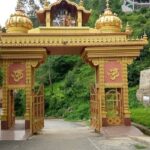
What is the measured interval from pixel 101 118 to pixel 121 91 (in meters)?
1.51

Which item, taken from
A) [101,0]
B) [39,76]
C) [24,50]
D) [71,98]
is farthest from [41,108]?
[101,0]

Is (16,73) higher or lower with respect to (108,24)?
lower

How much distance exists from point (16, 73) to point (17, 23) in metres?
2.23

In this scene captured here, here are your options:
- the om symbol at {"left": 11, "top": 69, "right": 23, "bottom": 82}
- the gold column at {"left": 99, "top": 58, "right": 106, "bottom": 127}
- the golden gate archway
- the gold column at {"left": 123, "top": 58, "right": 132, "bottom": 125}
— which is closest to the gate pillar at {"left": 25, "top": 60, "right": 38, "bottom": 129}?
the golden gate archway

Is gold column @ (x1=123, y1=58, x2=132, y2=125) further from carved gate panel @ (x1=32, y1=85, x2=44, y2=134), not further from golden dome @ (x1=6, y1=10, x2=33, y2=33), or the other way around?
golden dome @ (x1=6, y1=10, x2=33, y2=33)

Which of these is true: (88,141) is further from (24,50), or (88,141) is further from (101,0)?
(101,0)

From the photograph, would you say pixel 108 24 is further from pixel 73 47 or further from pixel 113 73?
pixel 113 73

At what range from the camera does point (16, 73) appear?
1706 centimetres

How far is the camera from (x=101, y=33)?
17.2 meters

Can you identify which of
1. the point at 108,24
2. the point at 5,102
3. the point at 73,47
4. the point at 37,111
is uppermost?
the point at 108,24

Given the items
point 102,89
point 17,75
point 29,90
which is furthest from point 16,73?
point 102,89

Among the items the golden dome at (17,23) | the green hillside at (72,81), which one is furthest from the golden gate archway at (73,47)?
the green hillside at (72,81)

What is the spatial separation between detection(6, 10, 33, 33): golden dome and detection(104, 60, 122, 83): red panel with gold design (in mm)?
3926

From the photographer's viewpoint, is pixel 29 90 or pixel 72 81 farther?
pixel 72 81
